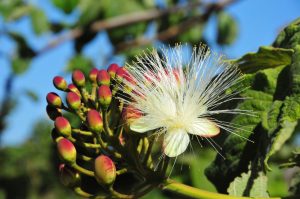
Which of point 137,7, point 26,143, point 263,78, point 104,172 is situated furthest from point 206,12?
point 26,143

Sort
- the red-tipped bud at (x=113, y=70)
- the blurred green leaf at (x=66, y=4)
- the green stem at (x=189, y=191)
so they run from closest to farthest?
the green stem at (x=189, y=191) → the red-tipped bud at (x=113, y=70) → the blurred green leaf at (x=66, y=4)

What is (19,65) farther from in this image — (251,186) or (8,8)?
(251,186)

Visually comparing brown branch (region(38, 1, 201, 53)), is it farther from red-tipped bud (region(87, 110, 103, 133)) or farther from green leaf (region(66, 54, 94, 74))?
red-tipped bud (region(87, 110, 103, 133))

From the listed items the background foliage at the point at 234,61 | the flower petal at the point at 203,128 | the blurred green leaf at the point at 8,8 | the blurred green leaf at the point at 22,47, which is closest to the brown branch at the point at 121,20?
the background foliage at the point at 234,61

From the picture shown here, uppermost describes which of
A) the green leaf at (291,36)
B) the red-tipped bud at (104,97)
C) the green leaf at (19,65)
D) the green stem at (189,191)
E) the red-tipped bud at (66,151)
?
the green leaf at (19,65)

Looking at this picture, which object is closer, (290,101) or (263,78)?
(290,101)

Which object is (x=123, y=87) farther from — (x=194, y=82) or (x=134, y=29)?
(x=134, y=29)

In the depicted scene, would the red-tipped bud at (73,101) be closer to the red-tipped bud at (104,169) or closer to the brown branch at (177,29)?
the red-tipped bud at (104,169)

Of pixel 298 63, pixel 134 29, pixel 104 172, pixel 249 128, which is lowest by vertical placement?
pixel 104 172
